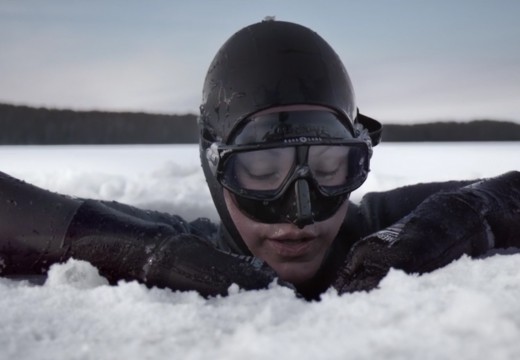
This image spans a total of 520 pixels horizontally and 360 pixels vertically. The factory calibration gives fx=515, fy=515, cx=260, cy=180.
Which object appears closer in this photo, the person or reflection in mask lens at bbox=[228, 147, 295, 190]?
the person

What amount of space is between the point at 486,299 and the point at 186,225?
2548 mm

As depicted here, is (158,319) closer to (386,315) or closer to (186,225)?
(386,315)

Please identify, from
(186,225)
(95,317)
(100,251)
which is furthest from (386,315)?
(186,225)

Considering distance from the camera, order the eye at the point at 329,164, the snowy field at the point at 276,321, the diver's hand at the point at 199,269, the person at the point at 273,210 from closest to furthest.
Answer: the snowy field at the point at 276,321 < the diver's hand at the point at 199,269 < the person at the point at 273,210 < the eye at the point at 329,164

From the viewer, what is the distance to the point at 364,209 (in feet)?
10.1

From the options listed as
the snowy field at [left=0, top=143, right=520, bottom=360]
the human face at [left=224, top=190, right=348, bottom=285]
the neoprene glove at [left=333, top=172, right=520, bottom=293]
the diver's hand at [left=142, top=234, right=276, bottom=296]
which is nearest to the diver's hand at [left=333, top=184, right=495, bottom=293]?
the neoprene glove at [left=333, top=172, right=520, bottom=293]

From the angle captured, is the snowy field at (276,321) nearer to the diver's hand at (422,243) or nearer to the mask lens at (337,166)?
the diver's hand at (422,243)

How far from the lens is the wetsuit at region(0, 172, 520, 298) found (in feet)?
5.32

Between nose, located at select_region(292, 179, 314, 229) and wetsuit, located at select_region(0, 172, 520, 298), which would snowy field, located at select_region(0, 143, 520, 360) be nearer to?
wetsuit, located at select_region(0, 172, 520, 298)

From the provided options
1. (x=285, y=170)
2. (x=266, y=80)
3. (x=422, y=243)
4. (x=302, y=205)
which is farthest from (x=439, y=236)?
(x=266, y=80)

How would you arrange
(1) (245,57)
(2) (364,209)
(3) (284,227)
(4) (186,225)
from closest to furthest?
(3) (284,227) < (1) (245,57) < (2) (364,209) < (4) (186,225)

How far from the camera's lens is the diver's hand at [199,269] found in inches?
61.3

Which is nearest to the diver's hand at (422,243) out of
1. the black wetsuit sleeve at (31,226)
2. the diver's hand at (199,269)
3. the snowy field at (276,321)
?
the snowy field at (276,321)

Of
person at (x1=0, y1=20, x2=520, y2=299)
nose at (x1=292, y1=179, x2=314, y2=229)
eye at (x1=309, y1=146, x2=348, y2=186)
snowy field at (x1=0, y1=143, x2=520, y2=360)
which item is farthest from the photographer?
eye at (x1=309, y1=146, x2=348, y2=186)
